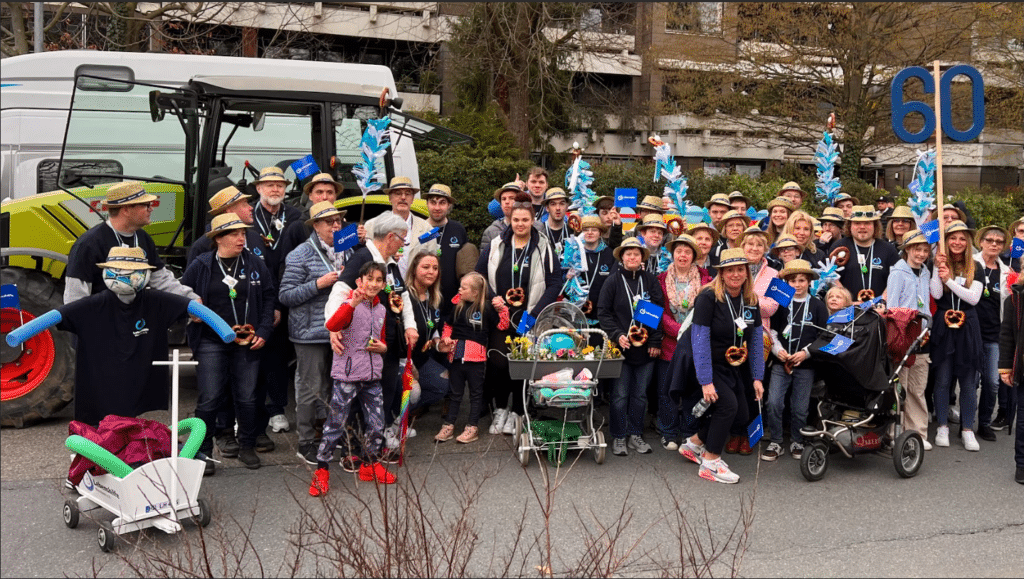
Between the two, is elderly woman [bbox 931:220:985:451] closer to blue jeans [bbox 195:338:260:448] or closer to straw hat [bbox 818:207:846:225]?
straw hat [bbox 818:207:846:225]

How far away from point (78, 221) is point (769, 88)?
17.5 m

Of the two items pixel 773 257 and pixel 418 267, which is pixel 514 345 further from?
pixel 773 257

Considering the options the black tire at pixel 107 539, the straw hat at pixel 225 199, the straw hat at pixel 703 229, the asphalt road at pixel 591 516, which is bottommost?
the asphalt road at pixel 591 516

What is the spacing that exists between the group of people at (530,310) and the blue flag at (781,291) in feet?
0.68

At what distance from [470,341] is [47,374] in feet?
11.7

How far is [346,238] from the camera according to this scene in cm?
653

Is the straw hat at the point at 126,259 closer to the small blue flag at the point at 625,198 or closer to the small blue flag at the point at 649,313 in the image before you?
the small blue flag at the point at 649,313

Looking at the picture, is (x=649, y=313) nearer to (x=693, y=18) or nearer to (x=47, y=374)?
(x=47, y=374)

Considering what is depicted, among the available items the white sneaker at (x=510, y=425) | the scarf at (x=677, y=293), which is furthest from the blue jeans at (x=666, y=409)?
the white sneaker at (x=510, y=425)

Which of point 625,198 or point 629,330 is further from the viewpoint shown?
point 625,198

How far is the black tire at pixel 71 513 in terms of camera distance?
523 cm

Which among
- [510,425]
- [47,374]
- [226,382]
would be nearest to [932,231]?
[510,425]

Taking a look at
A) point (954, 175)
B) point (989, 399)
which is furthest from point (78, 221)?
point (954, 175)

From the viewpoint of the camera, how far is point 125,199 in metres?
6.02
